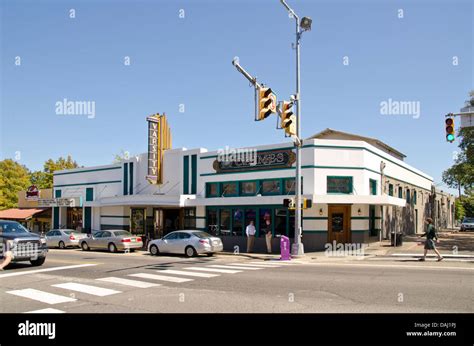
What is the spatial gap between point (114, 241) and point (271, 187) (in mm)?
9773

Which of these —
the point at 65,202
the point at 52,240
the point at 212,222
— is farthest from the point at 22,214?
the point at 212,222

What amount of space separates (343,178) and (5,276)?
672 inches

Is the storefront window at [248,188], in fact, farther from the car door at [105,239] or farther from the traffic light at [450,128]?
the traffic light at [450,128]

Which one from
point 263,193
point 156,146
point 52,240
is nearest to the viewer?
point 263,193

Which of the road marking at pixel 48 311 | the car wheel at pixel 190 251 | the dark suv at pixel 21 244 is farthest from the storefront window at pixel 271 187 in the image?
the road marking at pixel 48 311

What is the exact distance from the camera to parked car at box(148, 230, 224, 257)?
21.5 m

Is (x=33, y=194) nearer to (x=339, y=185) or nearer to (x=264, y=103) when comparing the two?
(x=339, y=185)

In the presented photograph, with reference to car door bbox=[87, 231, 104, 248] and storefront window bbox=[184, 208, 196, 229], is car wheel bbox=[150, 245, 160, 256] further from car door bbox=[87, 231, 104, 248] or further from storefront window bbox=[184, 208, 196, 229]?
storefront window bbox=[184, 208, 196, 229]

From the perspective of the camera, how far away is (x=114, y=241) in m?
26.3

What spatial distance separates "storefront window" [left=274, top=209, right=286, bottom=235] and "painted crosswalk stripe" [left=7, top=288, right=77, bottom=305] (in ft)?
51.3

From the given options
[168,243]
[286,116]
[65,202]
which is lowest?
[168,243]

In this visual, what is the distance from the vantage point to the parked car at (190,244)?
21.5 meters

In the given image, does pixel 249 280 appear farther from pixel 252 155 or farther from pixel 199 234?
pixel 252 155
